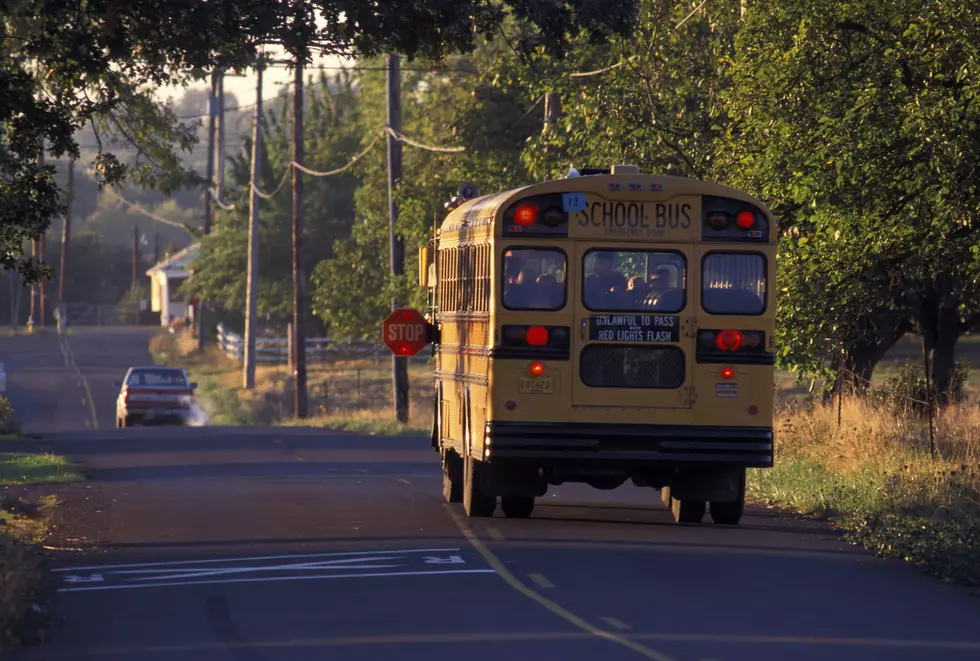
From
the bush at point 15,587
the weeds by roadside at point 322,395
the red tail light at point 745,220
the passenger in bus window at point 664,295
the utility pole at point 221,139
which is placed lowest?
the weeds by roadside at point 322,395

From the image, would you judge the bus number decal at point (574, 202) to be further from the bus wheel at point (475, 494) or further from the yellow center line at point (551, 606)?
the yellow center line at point (551, 606)

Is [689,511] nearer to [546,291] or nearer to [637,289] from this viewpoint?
[637,289]

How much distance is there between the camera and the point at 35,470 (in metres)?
24.3

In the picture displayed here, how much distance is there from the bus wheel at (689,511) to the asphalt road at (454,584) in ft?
0.64

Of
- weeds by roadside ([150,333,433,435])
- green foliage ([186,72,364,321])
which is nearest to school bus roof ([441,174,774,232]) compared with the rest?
weeds by roadside ([150,333,433,435])

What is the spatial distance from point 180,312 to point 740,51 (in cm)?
8772

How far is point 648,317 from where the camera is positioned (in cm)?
1558

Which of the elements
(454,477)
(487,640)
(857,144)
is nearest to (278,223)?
(454,477)

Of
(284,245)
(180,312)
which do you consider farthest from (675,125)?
(180,312)

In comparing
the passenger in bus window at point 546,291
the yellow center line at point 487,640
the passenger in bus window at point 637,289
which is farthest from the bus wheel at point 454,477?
the yellow center line at point 487,640

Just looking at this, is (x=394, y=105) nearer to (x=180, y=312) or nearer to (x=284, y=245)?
(x=284, y=245)

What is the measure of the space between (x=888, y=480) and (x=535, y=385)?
5161 mm

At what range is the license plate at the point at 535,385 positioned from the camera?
15.4 meters

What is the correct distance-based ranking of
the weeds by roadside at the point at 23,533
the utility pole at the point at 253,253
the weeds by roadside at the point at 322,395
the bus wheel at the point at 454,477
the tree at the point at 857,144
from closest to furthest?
the weeds by roadside at the point at 23,533 < the tree at the point at 857,144 < the bus wheel at the point at 454,477 < the weeds by roadside at the point at 322,395 < the utility pole at the point at 253,253
